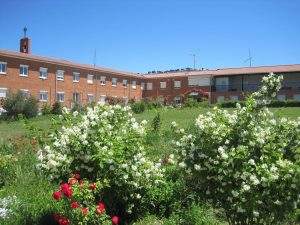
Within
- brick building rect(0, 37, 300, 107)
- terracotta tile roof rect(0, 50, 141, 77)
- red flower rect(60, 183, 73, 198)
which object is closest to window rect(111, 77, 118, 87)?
brick building rect(0, 37, 300, 107)

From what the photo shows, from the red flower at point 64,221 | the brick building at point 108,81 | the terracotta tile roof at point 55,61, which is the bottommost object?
the red flower at point 64,221

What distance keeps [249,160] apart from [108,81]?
5186 cm

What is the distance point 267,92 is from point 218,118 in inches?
32.0

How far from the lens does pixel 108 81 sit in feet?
190

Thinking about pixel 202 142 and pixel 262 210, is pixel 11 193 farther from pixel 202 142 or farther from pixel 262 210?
pixel 262 210

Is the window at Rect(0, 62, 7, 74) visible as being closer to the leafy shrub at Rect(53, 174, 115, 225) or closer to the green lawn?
the green lawn

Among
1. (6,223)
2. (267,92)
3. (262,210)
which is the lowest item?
(6,223)

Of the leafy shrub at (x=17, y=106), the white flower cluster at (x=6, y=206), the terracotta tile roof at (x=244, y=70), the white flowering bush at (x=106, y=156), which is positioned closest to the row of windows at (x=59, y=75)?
the leafy shrub at (x=17, y=106)

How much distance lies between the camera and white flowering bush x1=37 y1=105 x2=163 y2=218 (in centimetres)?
807

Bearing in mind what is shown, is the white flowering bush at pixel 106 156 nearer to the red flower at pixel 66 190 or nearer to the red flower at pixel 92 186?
the red flower at pixel 92 186

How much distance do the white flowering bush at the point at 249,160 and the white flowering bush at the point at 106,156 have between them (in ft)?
3.51

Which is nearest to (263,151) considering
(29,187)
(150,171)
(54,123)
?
(150,171)

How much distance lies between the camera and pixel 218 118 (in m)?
7.45

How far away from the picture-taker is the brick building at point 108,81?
46.1m
